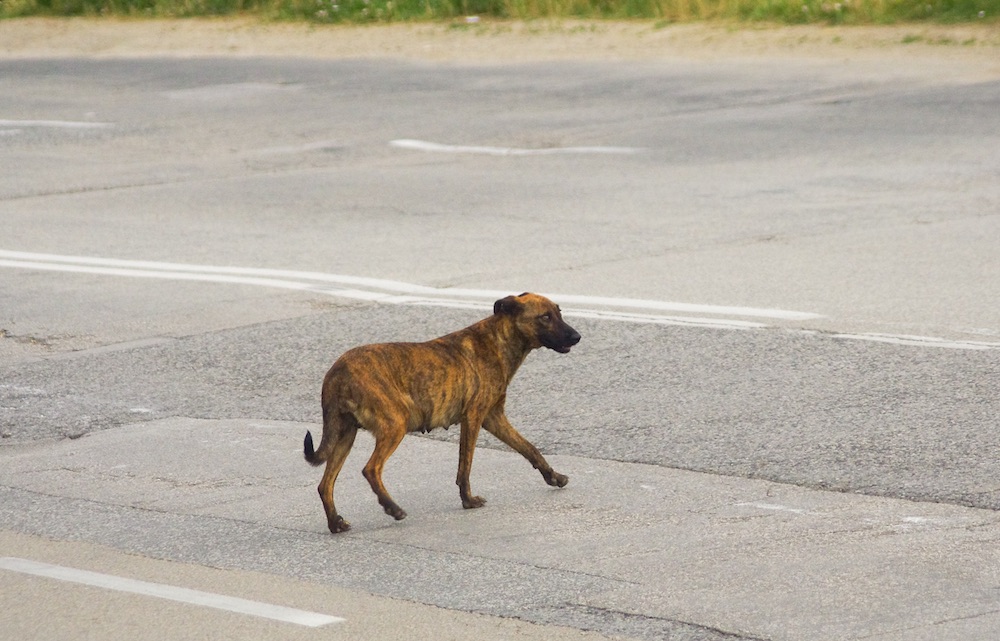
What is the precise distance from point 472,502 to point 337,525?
619mm

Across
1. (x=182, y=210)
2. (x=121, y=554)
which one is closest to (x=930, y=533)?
(x=121, y=554)

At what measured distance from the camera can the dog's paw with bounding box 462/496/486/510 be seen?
23.7 ft

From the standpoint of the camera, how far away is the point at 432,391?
278 inches

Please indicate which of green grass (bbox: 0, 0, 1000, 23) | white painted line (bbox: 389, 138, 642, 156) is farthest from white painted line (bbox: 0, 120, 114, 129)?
green grass (bbox: 0, 0, 1000, 23)

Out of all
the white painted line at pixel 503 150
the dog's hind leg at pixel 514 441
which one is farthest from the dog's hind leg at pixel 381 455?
the white painted line at pixel 503 150

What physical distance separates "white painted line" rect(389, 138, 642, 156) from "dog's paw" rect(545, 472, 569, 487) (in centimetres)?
1241

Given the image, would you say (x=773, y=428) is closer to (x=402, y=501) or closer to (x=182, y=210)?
(x=402, y=501)

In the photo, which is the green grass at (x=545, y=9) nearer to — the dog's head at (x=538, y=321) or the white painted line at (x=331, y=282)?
the white painted line at (x=331, y=282)

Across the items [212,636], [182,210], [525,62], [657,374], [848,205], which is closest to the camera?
[212,636]

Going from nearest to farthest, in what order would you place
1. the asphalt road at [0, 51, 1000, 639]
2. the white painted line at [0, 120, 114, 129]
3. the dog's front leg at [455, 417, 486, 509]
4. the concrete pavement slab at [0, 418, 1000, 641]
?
the concrete pavement slab at [0, 418, 1000, 641] < the asphalt road at [0, 51, 1000, 639] < the dog's front leg at [455, 417, 486, 509] < the white painted line at [0, 120, 114, 129]

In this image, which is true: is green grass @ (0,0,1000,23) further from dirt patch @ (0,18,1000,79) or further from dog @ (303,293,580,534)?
dog @ (303,293,580,534)

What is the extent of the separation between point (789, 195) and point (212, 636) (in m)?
11.1

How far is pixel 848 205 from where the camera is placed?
601 inches

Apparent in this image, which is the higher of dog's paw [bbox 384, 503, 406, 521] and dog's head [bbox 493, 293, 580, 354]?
dog's head [bbox 493, 293, 580, 354]
